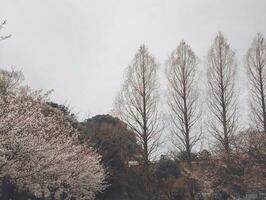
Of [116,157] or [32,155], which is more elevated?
[116,157]

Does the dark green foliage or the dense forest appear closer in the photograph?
the dense forest

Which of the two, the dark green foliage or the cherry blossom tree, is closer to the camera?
the cherry blossom tree

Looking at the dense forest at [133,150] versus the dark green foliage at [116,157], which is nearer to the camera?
the dense forest at [133,150]

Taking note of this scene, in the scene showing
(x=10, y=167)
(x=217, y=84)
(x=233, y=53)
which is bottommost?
(x=10, y=167)

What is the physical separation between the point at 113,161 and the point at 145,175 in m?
6.61

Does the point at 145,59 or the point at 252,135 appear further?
the point at 145,59

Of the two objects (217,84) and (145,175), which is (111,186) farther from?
(217,84)

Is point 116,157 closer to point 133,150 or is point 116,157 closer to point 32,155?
point 133,150

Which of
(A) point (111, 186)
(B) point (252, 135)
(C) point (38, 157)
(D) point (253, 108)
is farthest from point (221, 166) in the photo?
Answer: (A) point (111, 186)

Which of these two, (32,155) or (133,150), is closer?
(32,155)

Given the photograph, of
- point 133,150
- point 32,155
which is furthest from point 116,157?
point 32,155

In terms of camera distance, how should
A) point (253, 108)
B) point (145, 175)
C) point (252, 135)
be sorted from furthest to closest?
point (145, 175), point (253, 108), point (252, 135)

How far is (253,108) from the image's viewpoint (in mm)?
32125

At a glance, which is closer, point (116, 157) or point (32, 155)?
point (32, 155)
